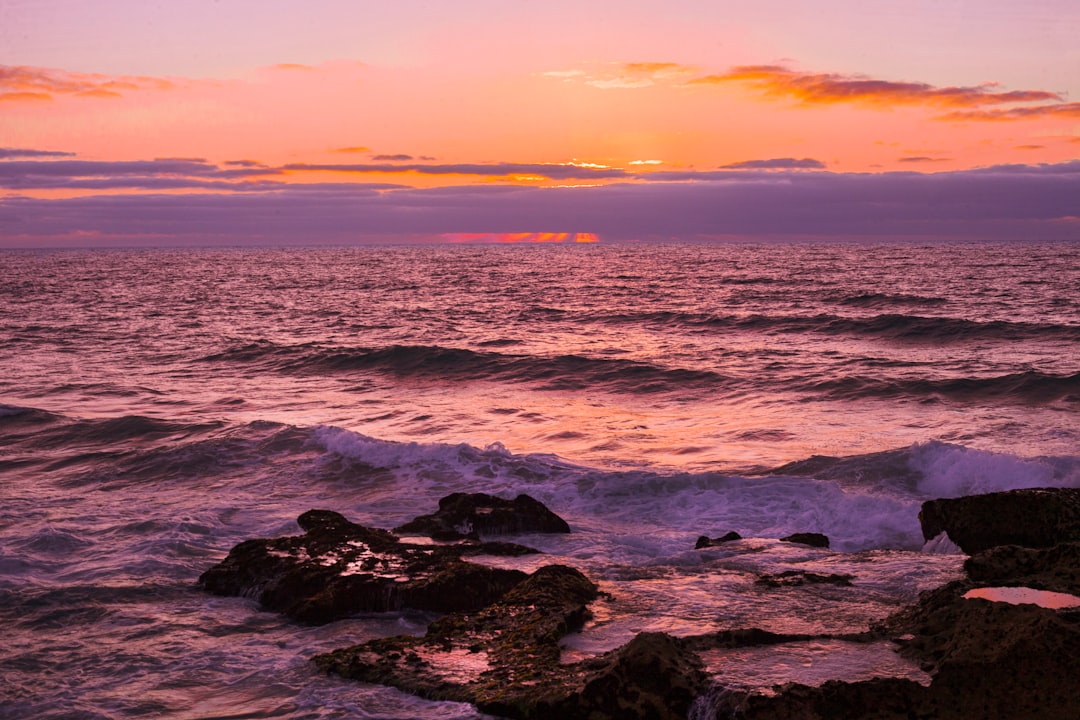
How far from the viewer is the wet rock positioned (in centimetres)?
822

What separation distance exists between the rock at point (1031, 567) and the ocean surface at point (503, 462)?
0.82 meters

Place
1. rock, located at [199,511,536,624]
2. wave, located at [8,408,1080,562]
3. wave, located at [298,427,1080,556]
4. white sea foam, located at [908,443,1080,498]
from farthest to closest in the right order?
white sea foam, located at [908,443,1080,498]
wave, located at [298,427,1080,556]
wave, located at [8,408,1080,562]
rock, located at [199,511,536,624]

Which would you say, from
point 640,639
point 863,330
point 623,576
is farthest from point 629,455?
point 863,330

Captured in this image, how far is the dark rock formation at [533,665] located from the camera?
561 centimetres

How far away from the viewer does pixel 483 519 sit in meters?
11.1

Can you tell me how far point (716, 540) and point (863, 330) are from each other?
25660 mm

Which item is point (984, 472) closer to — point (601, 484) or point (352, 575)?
point (601, 484)

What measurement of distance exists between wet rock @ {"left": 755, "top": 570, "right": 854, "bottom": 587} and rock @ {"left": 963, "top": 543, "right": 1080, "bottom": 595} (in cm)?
136

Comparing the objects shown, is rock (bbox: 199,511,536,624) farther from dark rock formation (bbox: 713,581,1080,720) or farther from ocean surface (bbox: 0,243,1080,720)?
dark rock formation (bbox: 713,581,1080,720)

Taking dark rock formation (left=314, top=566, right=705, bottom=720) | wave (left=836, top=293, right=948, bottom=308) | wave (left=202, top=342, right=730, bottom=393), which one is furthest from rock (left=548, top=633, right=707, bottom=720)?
wave (left=836, top=293, right=948, bottom=308)

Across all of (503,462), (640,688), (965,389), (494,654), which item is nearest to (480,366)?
(503,462)

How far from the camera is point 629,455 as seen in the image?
16.1 metres

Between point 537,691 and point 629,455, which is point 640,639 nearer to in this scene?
point 537,691

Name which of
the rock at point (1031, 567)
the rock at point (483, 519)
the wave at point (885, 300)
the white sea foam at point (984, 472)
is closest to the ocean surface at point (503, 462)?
the white sea foam at point (984, 472)
